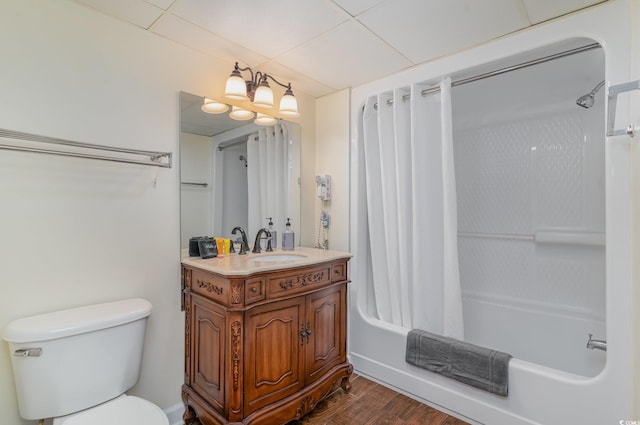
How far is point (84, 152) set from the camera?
1500mm

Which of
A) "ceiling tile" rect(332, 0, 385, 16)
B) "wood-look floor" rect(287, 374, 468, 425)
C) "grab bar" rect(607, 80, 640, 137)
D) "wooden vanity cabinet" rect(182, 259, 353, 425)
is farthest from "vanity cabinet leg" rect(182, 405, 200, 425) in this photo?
"grab bar" rect(607, 80, 640, 137)

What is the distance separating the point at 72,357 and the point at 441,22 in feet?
7.60

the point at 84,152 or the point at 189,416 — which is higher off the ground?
the point at 84,152

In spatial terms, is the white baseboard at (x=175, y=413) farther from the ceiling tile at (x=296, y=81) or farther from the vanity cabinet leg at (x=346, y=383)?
the ceiling tile at (x=296, y=81)

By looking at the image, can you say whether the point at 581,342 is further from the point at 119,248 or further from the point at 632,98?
the point at 119,248

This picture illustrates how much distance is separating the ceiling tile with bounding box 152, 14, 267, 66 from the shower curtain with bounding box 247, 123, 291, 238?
0.50 meters

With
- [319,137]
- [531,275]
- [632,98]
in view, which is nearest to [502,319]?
[531,275]

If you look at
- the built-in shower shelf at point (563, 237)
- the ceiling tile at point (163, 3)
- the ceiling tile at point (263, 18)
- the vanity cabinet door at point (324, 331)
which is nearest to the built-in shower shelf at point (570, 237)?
the built-in shower shelf at point (563, 237)

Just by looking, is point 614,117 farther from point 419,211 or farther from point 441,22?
point 419,211

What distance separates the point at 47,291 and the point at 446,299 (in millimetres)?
2163

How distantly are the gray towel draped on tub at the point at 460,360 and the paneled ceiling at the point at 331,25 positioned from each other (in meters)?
1.82

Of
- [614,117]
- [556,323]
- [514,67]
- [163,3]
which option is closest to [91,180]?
[163,3]

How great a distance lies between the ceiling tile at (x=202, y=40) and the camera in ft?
5.33

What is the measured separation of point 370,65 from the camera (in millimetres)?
2107
